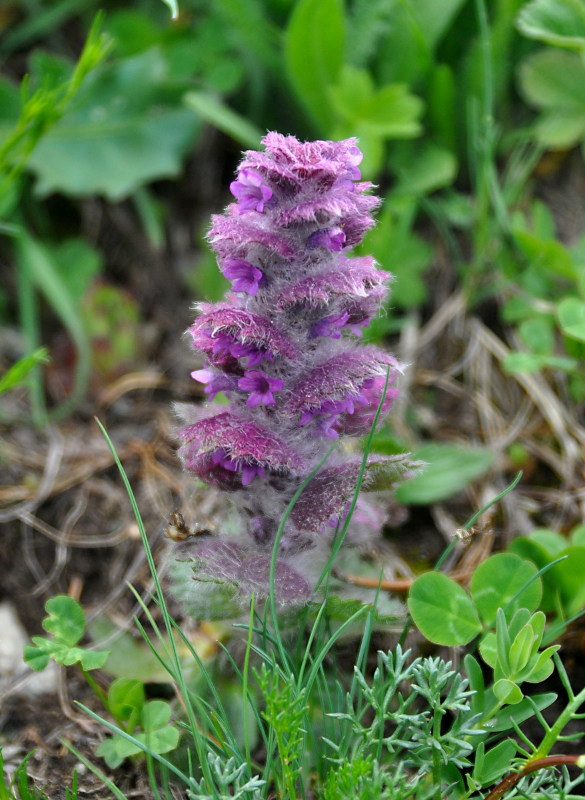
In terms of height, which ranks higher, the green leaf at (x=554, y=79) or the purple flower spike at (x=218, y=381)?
the green leaf at (x=554, y=79)

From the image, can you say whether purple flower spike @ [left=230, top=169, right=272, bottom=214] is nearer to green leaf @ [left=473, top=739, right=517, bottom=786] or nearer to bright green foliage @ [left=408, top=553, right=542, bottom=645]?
bright green foliage @ [left=408, top=553, right=542, bottom=645]

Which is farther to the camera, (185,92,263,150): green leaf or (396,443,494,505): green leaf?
(185,92,263,150): green leaf

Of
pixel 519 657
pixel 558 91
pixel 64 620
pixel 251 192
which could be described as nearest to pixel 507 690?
pixel 519 657

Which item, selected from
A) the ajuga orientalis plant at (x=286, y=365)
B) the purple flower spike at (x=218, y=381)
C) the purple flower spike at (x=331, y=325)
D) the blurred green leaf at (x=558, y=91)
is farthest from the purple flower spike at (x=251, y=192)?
the blurred green leaf at (x=558, y=91)

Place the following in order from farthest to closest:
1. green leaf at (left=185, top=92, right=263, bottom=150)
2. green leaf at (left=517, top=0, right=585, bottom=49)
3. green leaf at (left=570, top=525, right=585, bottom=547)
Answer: green leaf at (left=185, top=92, right=263, bottom=150) < green leaf at (left=517, top=0, right=585, bottom=49) < green leaf at (left=570, top=525, right=585, bottom=547)

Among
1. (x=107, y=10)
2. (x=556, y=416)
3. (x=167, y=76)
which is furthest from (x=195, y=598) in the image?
(x=107, y=10)

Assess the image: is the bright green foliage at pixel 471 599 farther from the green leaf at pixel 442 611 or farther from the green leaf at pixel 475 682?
the green leaf at pixel 475 682

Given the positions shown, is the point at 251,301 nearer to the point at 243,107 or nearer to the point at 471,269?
the point at 471,269

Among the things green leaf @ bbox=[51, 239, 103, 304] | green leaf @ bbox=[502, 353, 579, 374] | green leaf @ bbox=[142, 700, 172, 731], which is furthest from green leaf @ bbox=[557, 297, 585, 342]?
green leaf @ bbox=[51, 239, 103, 304]
